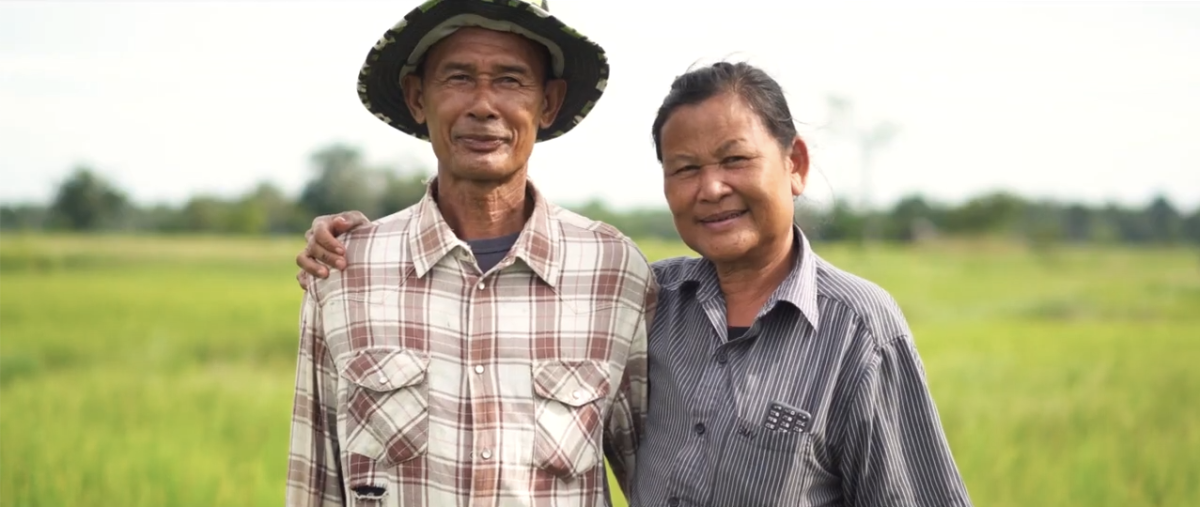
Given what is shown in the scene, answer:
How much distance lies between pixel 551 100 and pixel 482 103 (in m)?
0.31

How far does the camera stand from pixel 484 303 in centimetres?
204

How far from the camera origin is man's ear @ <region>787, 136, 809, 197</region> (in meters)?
2.03

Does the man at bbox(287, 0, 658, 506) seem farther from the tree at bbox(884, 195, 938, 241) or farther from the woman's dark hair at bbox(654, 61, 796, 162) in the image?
the tree at bbox(884, 195, 938, 241)

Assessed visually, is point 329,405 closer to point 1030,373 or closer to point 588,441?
point 588,441

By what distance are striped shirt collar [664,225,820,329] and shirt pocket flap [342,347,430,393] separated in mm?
634

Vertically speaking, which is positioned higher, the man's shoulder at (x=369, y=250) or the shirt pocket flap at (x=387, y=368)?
the man's shoulder at (x=369, y=250)

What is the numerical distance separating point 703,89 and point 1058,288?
13.9 m

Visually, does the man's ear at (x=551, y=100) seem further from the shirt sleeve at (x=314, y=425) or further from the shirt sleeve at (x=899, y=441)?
the shirt sleeve at (x=899, y=441)

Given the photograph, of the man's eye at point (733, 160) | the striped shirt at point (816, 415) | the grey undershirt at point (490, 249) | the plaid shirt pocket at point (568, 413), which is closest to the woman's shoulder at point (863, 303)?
the striped shirt at point (816, 415)

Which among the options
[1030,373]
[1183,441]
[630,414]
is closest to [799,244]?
[630,414]

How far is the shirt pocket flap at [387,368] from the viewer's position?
1992mm

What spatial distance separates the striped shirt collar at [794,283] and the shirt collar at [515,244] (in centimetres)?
31

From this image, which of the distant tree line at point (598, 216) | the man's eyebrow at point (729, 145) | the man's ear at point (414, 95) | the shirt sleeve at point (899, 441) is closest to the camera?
the shirt sleeve at point (899, 441)

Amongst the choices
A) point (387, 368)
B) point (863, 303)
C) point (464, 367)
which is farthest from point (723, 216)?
point (387, 368)
